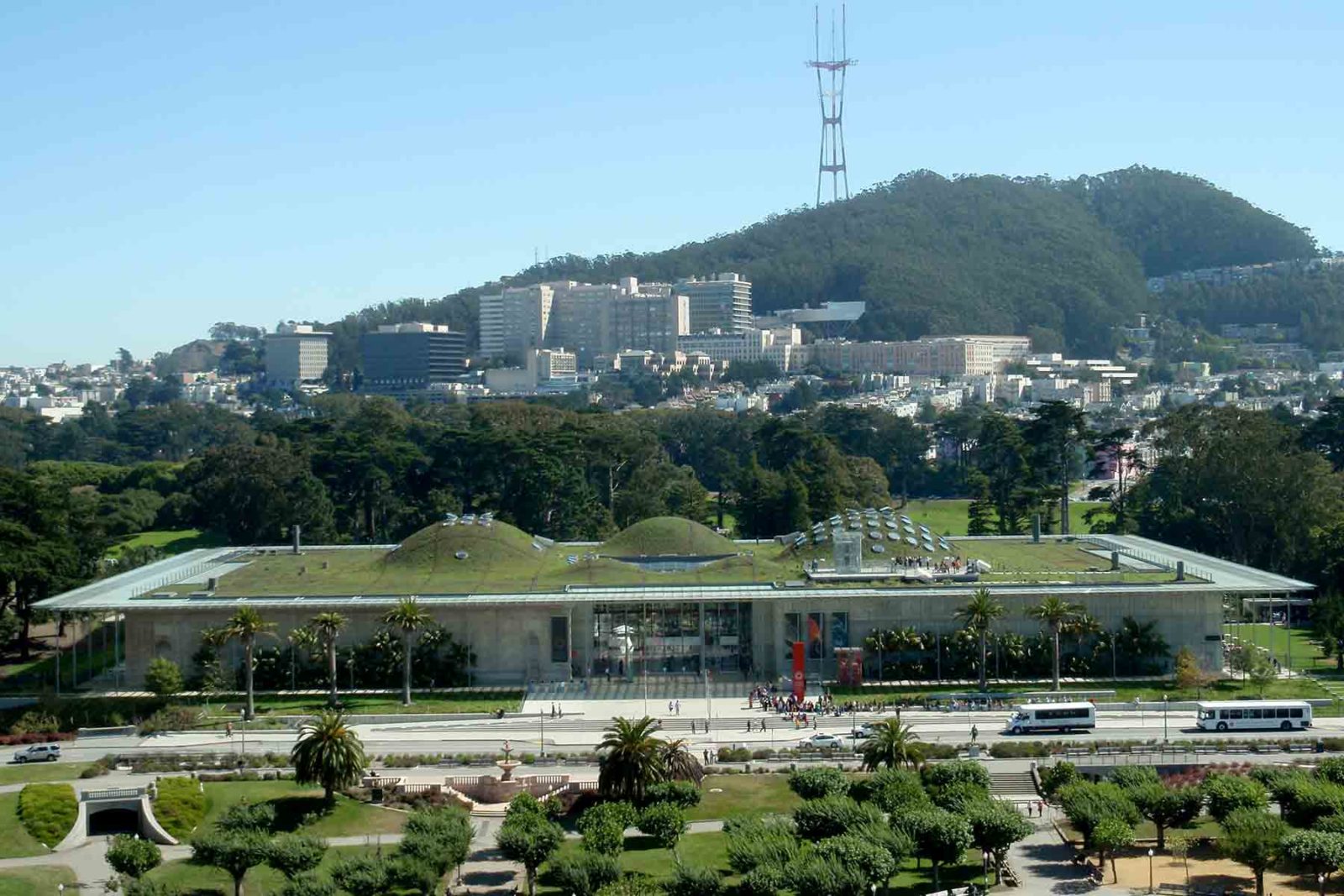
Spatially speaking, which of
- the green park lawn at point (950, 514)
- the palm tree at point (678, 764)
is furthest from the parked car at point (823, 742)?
the green park lawn at point (950, 514)

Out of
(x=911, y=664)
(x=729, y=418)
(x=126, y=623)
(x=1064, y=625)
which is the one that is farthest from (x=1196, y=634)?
(x=729, y=418)

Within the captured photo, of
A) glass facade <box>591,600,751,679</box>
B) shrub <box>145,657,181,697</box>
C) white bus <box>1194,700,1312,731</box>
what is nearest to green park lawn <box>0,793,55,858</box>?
shrub <box>145,657,181,697</box>

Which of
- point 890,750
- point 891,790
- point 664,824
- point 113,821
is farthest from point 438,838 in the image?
point 890,750

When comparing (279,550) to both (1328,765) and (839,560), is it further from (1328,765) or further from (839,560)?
(1328,765)

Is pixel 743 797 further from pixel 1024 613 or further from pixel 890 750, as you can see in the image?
pixel 1024 613

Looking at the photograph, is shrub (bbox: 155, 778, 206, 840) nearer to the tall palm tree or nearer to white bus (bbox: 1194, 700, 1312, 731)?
the tall palm tree

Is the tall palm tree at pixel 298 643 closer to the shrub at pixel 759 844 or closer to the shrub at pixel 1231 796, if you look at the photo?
the shrub at pixel 759 844
